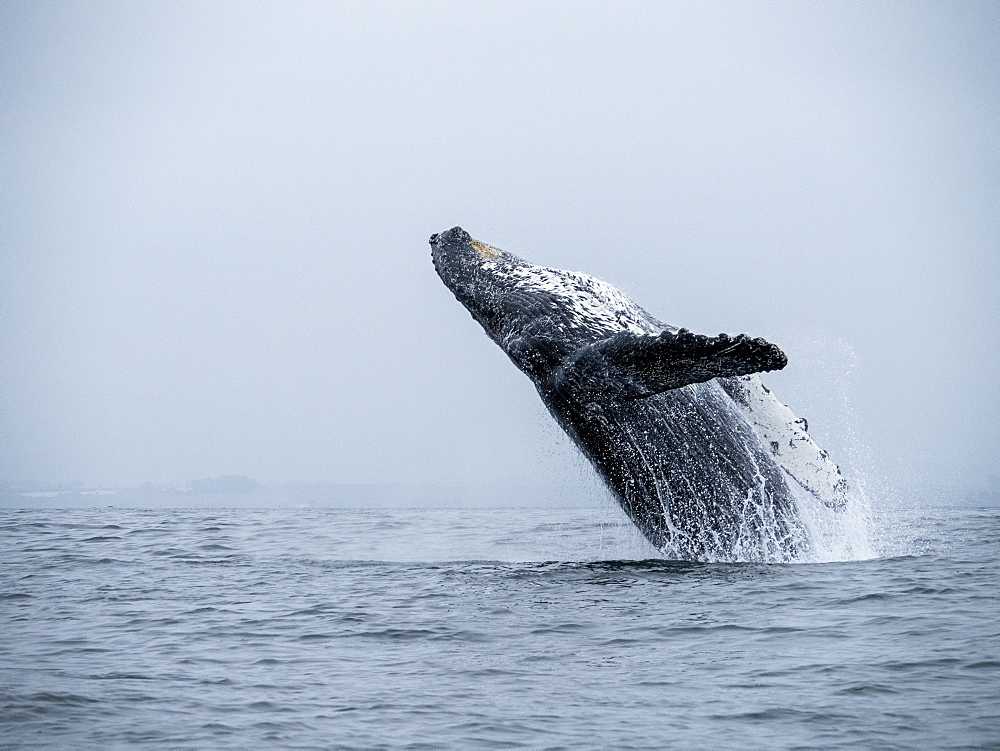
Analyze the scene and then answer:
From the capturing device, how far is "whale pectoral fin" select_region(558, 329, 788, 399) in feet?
26.8

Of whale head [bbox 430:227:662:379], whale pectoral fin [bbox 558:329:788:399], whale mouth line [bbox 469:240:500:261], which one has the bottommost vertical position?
whale pectoral fin [bbox 558:329:788:399]

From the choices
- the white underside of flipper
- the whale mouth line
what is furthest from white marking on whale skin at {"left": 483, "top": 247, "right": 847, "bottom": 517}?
the whale mouth line

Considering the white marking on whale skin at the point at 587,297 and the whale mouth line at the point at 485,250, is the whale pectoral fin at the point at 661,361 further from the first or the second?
the whale mouth line at the point at 485,250

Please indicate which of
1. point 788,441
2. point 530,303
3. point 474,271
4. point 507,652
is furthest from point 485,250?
A: point 507,652

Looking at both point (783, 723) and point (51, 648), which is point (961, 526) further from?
point (51, 648)

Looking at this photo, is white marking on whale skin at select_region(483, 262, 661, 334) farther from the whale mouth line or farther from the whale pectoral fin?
the whale pectoral fin

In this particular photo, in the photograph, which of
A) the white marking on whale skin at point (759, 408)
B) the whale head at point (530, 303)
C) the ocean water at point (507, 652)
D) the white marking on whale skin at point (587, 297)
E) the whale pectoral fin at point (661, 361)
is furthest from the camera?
the white marking on whale skin at point (759, 408)

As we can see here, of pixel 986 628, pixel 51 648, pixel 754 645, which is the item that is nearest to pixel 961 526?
pixel 986 628

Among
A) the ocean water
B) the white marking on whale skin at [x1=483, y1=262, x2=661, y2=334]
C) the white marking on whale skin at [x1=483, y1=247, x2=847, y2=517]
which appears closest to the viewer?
the ocean water

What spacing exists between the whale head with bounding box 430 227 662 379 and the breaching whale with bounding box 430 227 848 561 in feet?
0.05

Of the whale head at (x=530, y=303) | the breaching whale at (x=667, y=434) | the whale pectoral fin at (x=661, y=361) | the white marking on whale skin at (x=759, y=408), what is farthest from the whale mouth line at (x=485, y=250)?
the whale pectoral fin at (x=661, y=361)

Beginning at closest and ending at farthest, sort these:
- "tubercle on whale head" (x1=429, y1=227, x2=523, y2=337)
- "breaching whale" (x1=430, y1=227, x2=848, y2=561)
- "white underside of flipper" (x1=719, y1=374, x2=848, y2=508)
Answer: "breaching whale" (x1=430, y1=227, x2=848, y2=561), "white underside of flipper" (x1=719, y1=374, x2=848, y2=508), "tubercle on whale head" (x1=429, y1=227, x2=523, y2=337)

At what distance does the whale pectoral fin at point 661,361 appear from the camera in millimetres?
8164

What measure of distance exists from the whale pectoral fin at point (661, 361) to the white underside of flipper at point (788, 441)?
220cm
